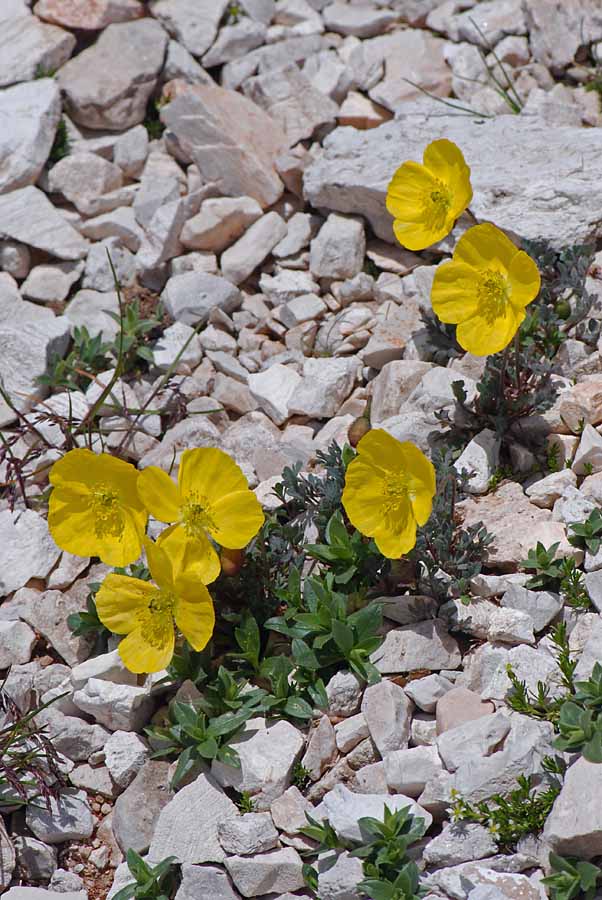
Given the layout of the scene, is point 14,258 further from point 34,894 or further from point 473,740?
point 473,740

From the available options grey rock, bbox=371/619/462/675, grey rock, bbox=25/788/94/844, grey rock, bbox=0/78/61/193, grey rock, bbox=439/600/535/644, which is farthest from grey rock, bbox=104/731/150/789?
grey rock, bbox=0/78/61/193

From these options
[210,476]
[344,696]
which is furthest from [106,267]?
[344,696]

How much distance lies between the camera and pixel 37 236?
5105 millimetres

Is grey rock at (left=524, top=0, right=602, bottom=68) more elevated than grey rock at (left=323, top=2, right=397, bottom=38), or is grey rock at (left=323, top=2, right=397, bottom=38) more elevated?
grey rock at (left=323, top=2, right=397, bottom=38)

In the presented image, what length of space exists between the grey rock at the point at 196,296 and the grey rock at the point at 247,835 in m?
2.42

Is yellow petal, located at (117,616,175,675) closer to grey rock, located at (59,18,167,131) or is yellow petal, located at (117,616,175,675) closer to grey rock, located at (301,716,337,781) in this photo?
grey rock, located at (301,716,337,781)

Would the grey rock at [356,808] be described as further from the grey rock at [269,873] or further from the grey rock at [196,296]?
the grey rock at [196,296]

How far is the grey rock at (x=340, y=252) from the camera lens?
492cm

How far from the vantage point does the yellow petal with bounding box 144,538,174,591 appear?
3270mm

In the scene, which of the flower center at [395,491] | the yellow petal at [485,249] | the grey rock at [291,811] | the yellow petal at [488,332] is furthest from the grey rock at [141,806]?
the yellow petal at [485,249]

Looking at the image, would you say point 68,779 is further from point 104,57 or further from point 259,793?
point 104,57

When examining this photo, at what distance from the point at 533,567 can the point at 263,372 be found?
5.62ft

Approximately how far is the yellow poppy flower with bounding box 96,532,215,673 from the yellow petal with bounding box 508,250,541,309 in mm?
1431

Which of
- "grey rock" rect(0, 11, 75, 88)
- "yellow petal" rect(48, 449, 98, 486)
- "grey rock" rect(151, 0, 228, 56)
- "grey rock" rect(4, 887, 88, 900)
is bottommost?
"grey rock" rect(4, 887, 88, 900)
